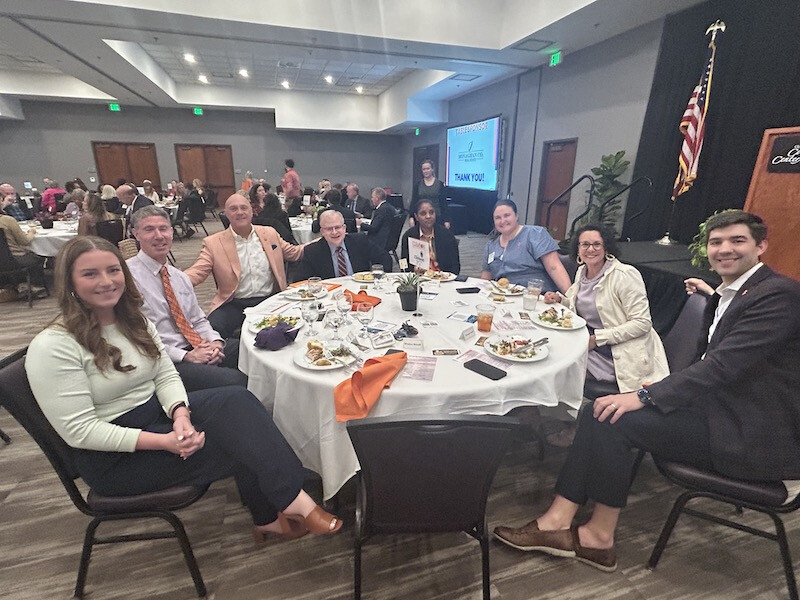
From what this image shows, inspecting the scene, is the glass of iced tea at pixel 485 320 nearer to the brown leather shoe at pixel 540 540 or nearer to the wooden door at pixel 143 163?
the brown leather shoe at pixel 540 540

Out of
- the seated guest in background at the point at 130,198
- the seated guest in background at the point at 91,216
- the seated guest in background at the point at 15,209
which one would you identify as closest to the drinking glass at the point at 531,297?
the seated guest in background at the point at 91,216

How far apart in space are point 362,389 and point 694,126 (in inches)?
191

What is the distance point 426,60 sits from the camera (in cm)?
633

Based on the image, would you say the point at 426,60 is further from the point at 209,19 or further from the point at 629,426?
the point at 629,426

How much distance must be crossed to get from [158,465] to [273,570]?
0.65m

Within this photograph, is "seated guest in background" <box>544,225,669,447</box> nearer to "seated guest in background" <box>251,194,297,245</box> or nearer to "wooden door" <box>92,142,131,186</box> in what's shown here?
"seated guest in background" <box>251,194,297,245</box>

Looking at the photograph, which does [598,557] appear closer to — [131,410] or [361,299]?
[361,299]

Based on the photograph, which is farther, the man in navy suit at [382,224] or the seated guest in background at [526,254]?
the man in navy suit at [382,224]

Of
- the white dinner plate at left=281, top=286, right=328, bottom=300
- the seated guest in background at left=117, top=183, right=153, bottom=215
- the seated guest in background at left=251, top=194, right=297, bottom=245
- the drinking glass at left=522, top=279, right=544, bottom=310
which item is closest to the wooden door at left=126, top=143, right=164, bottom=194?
the seated guest in background at left=117, top=183, right=153, bottom=215

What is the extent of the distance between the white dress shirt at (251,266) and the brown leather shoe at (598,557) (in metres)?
2.48

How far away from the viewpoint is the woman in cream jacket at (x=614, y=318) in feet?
6.57

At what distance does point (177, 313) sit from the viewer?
217cm

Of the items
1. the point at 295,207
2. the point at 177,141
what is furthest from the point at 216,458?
the point at 177,141

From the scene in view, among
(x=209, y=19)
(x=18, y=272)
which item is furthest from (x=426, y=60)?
(x=18, y=272)
